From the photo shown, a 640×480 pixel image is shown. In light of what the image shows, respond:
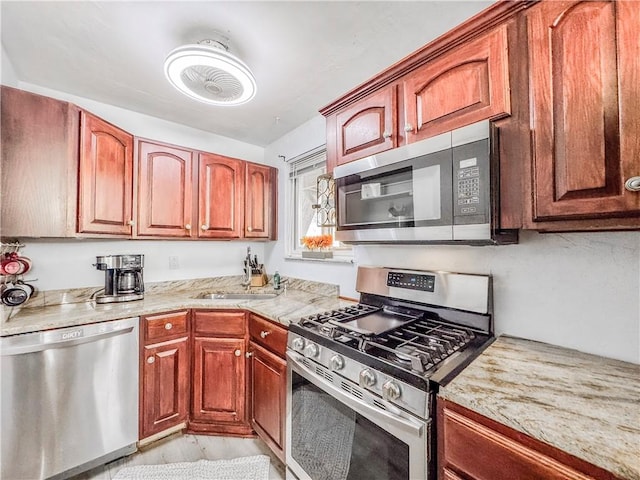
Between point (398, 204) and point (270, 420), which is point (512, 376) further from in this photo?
point (270, 420)

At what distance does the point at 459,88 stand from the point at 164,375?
2.32m

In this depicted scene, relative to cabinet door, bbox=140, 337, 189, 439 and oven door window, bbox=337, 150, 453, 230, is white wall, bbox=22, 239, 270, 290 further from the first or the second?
oven door window, bbox=337, 150, 453, 230

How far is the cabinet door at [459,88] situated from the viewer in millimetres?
1050

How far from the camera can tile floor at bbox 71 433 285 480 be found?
1.60 meters

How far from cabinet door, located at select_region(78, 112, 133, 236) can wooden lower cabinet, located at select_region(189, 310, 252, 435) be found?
3.04 ft

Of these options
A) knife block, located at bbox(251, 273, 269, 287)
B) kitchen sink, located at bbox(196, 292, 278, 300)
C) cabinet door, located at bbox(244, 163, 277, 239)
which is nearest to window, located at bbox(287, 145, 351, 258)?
cabinet door, located at bbox(244, 163, 277, 239)

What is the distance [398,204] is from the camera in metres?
1.34

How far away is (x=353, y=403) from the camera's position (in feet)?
3.51

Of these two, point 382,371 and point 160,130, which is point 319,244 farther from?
point 160,130

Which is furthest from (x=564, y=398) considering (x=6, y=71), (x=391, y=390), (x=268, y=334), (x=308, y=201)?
(x=6, y=71)

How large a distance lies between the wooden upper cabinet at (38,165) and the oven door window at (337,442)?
1680 mm

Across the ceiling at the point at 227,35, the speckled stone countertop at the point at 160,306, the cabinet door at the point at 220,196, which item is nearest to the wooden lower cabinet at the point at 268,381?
the speckled stone countertop at the point at 160,306

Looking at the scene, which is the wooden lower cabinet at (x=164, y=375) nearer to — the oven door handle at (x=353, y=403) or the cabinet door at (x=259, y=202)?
the oven door handle at (x=353, y=403)

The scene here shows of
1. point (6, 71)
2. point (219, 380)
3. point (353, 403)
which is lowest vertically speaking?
point (219, 380)
